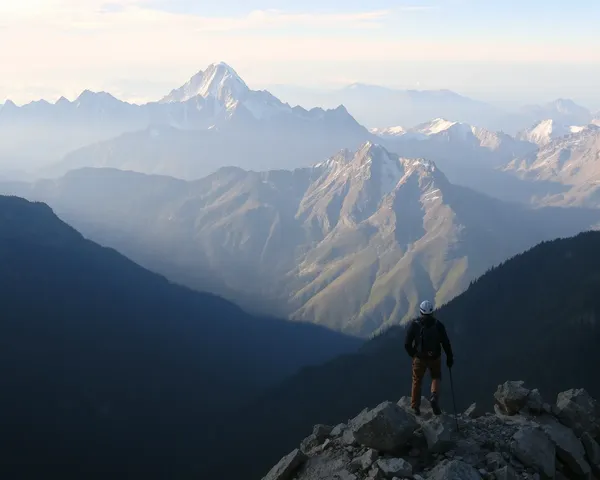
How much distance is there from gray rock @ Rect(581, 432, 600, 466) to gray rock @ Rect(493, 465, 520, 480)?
952cm

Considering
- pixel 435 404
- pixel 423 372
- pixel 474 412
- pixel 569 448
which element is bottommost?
pixel 474 412

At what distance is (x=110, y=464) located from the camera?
173 meters

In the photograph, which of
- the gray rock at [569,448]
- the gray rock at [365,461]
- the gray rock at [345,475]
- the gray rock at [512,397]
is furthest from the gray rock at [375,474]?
the gray rock at [512,397]

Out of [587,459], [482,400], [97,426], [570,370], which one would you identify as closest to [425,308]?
[587,459]

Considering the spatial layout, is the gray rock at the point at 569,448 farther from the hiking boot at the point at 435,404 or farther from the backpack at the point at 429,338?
the backpack at the point at 429,338

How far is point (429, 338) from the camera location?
31.5m

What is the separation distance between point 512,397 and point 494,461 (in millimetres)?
11596

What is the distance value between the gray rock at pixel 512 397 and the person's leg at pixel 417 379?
751cm

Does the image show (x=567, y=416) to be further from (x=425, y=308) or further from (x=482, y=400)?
(x=482, y=400)

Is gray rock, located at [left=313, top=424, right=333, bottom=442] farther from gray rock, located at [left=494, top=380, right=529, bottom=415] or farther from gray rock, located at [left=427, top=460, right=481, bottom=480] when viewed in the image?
gray rock, located at [left=427, top=460, right=481, bottom=480]

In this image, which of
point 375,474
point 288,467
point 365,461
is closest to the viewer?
point 375,474

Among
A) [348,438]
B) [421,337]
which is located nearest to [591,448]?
[421,337]

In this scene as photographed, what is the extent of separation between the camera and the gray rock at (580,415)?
1421 inches

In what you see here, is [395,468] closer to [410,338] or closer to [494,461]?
[494,461]
